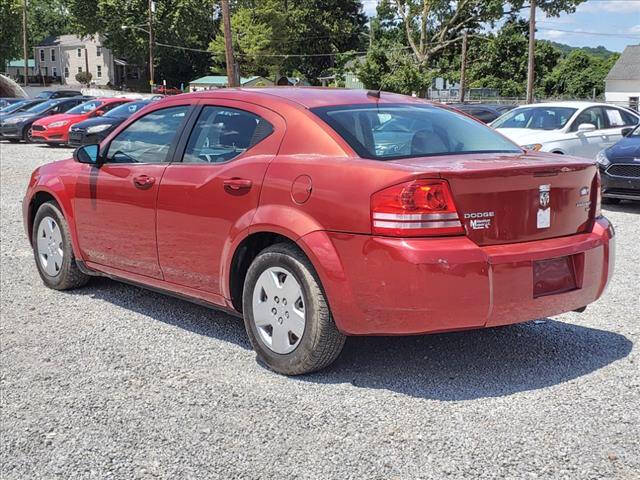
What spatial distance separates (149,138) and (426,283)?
254cm

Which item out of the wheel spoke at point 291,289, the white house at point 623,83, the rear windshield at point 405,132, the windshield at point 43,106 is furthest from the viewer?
the white house at point 623,83

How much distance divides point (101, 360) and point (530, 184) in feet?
8.89

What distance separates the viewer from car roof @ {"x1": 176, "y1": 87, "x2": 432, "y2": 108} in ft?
15.1

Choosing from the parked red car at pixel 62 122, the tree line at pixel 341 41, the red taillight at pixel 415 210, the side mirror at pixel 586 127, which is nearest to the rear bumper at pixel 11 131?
the parked red car at pixel 62 122

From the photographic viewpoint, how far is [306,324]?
13.4 feet

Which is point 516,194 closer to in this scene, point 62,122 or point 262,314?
point 262,314

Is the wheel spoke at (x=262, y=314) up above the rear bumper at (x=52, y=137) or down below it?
above

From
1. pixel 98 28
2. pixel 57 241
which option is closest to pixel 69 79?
pixel 98 28

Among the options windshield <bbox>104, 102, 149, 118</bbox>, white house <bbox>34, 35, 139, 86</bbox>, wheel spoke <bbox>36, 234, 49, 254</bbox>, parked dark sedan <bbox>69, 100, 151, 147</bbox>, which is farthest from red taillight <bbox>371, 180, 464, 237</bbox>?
white house <bbox>34, 35, 139, 86</bbox>

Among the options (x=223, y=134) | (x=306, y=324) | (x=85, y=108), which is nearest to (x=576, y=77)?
(x=85, y=108)

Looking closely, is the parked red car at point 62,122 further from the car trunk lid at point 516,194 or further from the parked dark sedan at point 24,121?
the car trunk lid at point 516,194

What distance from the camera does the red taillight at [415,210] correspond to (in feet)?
12.2

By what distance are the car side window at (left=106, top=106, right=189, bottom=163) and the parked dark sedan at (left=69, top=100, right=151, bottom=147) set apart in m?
15.9

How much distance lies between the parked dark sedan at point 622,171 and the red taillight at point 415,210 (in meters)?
8.10
